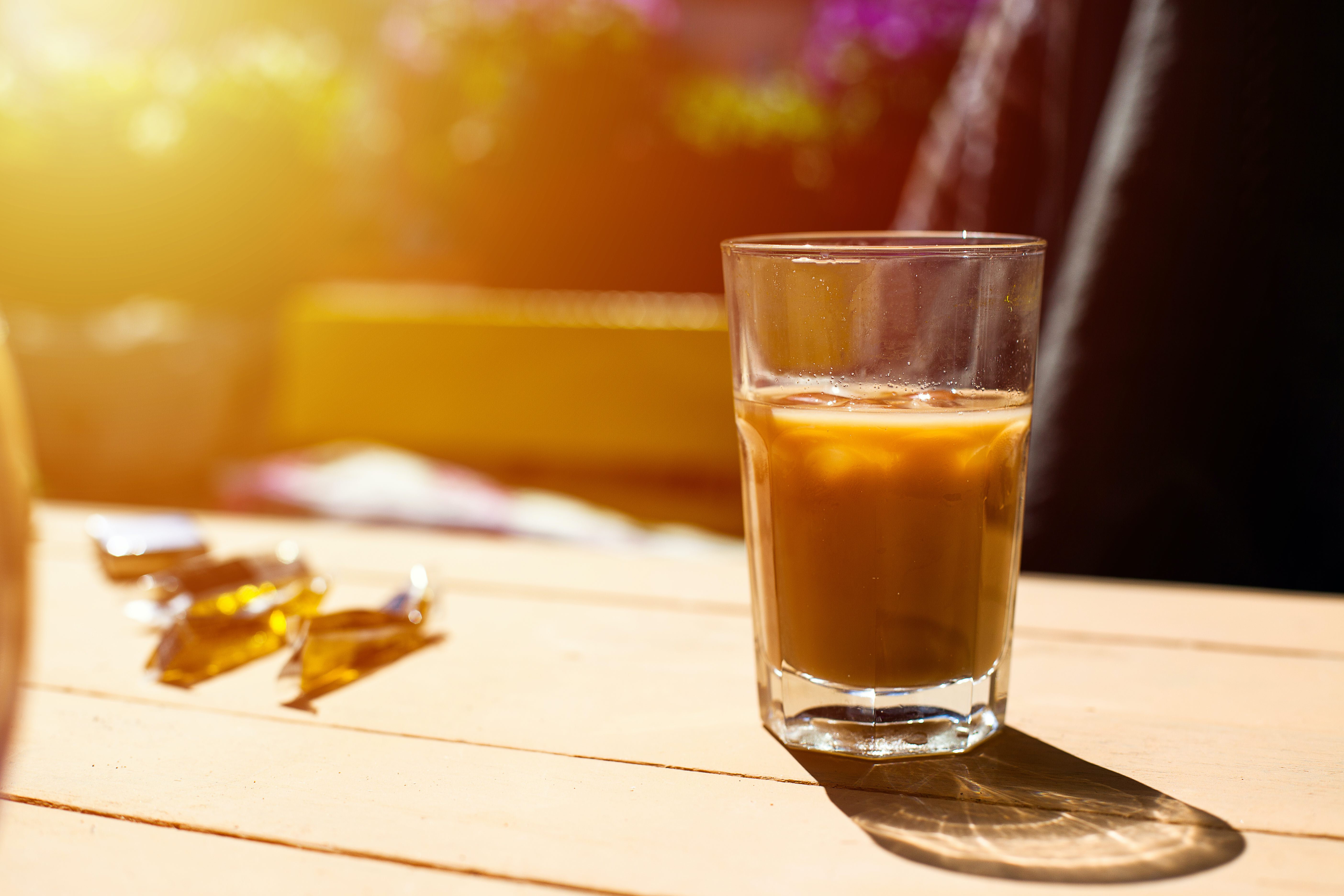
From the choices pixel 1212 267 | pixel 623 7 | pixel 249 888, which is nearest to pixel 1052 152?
pixel 1212 267

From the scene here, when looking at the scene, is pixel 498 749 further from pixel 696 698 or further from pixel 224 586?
pixel 224 586

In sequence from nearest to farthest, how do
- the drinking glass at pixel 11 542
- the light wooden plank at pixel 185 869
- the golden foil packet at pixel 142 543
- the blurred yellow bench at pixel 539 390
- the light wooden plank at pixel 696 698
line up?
the drinking glass at pixel 11 542
the light wooden plank at pixel 185 869
the light wooden plank at pixel 696 698
the golden foil packet at pixel 142 543
the blurred yellow bench at pixel 539 390

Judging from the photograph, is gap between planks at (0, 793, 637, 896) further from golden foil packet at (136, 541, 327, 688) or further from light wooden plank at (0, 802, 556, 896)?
golden foil packet at (136, 541, 327, 688)

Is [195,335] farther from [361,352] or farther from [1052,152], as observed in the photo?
[1052,152]

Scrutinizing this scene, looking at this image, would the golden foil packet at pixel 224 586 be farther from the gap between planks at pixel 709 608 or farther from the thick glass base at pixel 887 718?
the thick glass base at pixel 887 718

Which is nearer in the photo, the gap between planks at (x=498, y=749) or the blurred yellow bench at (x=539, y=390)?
the gap between planks at (x=498, y=749)

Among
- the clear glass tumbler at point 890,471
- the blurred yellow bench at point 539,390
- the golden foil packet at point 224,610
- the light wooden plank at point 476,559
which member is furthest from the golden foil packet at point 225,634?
the blurred yellow bench at point 539,390

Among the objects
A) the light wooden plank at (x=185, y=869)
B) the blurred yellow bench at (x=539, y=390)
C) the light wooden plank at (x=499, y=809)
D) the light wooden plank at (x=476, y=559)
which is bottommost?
the blurred yellow bench at (x=539, y=390)
